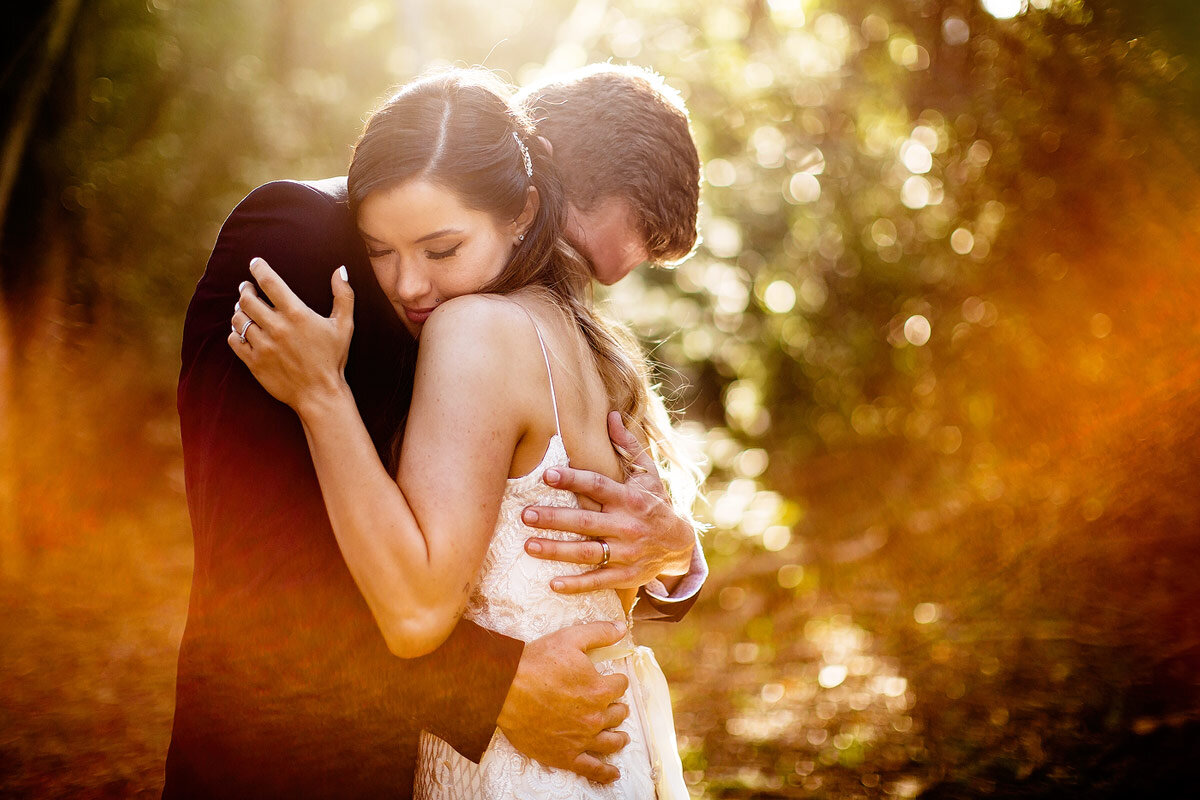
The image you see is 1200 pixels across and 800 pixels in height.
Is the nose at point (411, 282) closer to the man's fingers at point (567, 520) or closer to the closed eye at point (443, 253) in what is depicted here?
the closed eye at point (443, 253)

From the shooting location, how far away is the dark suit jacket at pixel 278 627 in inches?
67.3

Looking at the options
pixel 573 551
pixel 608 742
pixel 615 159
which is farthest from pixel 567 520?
pixel 615 159

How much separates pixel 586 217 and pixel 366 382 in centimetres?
85

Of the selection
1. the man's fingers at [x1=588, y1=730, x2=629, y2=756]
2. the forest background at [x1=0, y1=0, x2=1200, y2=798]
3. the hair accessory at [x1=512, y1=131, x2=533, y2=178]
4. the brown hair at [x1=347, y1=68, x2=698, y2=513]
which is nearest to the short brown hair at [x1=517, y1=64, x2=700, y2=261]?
the brown hair at [x1=347, y1=68, x2=698, y2=513]

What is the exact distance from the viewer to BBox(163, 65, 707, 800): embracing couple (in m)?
1.67

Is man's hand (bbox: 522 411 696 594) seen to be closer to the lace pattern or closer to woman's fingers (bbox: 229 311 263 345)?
the lace pattern

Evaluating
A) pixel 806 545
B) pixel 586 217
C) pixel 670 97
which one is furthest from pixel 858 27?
pixel 806 545

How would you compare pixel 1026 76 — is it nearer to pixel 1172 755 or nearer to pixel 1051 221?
pixel 1051 221

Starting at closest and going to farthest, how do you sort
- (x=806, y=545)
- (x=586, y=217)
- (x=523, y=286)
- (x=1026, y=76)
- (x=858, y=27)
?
1. (x=523, y=286)
2. (x=586, y=217)
3. (x=1026, y=76)
4. (x=858, y=27)
5. (x=806, y=545)

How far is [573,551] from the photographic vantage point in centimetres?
198

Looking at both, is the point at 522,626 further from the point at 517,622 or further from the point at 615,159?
the point at 615,159

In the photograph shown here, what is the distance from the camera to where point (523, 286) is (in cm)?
210

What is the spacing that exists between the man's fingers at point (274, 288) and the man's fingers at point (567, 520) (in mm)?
634

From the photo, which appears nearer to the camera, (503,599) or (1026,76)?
(503,599)
